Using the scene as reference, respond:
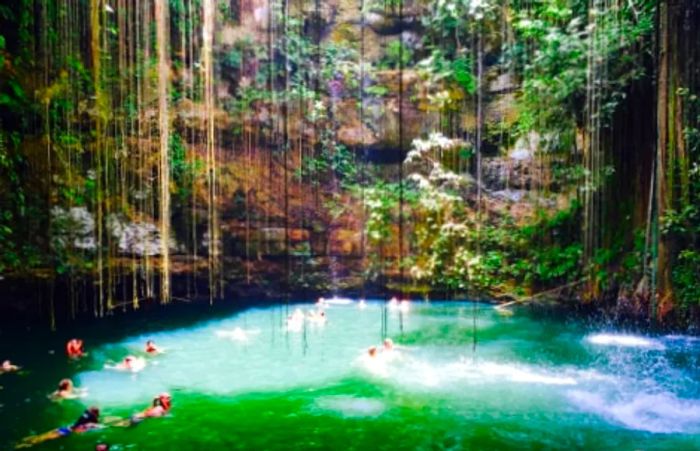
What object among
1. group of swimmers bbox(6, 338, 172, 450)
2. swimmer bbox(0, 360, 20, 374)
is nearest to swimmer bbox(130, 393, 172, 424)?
group of swimmers bbox(6, 338, 172, 450)

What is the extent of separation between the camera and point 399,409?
20.2 ft

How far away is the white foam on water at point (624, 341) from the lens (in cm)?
846

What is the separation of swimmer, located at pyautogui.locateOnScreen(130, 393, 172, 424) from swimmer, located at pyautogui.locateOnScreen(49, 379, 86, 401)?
993mm

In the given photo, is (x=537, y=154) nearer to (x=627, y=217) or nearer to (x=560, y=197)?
(x=560, y=197)

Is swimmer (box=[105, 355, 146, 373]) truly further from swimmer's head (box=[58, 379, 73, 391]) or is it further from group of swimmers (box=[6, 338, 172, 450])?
swimmer's head (box=[58, 379, 73, 391])

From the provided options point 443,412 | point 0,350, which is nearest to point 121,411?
point 443,412

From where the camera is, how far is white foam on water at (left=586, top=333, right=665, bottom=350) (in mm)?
8456

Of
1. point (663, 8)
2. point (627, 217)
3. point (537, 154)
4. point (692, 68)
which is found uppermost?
point (663, 8)

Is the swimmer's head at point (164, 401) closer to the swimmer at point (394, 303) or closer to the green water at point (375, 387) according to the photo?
the green water at point (375, 387)

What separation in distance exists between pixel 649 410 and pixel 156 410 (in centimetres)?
455

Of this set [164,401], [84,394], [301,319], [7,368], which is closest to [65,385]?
[84,394]

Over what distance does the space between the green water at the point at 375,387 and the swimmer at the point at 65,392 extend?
14cm

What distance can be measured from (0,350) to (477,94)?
30.4 feet

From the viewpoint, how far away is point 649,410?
5973mm
